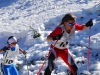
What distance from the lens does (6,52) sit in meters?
6.44

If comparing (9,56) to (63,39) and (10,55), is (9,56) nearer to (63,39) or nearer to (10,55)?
(10,55)

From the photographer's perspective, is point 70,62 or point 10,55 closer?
point 70,62

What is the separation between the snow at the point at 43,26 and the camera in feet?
24.5

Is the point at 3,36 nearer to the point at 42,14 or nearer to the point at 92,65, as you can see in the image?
the point at 42,14

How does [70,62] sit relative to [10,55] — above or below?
below

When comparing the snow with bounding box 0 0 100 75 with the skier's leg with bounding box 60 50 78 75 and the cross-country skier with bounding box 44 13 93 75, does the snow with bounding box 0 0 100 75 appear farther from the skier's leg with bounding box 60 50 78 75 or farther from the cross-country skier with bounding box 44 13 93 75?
the cross-country skier with bounding box 44 13 93 75

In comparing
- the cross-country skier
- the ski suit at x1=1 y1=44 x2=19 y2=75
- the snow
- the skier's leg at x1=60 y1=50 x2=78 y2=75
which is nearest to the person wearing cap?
the ski suit at x1=1 y1=44 x2=19 y2=75

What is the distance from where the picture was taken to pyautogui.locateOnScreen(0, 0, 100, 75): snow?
7457 mm

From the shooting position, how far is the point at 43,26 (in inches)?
385

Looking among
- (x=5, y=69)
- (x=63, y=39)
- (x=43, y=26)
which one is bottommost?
(x=5, y=69)

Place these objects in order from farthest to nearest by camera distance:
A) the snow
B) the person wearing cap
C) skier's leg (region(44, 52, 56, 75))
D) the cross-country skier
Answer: the snow < the person wearing cap < skier's leg (region(44, 52, 56, 75)) < the cross-country skier

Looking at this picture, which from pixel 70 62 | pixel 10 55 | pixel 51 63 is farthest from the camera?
pixel 10 55

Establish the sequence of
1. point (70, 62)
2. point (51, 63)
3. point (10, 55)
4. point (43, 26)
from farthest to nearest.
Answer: point (43, 26) < point (10, 55) < point (70, 62) < point (51, 63)

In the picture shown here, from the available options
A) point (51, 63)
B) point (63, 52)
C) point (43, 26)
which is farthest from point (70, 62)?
point (43, 26)
